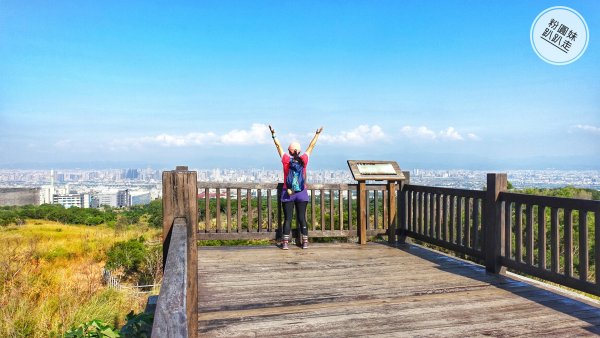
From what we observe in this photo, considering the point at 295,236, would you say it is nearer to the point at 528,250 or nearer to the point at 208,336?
the point at 528,250

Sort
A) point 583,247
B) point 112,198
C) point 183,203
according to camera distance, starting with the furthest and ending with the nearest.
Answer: point 112,198, point 583,247, point 183,203

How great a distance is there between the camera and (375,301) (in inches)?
171

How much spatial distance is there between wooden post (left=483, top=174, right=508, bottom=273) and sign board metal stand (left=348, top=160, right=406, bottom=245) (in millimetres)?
2149

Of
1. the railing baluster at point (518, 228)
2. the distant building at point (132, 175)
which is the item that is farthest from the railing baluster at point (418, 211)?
Result: the distant building at point (132, 175)

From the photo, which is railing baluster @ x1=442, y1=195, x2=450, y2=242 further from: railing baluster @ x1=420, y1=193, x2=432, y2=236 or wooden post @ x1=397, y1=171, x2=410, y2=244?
wooden post @ x1=397, y1=171, x2=410, y2=244

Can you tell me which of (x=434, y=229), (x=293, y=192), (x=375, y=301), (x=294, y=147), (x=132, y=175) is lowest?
(x=375, y=301)

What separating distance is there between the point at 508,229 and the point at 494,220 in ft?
0.60

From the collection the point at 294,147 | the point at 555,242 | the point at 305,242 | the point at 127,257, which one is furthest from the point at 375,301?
the point at 127,257

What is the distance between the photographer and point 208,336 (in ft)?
11.1

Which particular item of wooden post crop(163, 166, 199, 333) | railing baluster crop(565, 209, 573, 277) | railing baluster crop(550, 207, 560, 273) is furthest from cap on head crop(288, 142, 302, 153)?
wooden post crop(163, 166, 199, 333)

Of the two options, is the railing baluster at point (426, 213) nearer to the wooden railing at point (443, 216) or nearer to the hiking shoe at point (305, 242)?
the wooden railing at point (443, 216)

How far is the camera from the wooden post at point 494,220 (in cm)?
545

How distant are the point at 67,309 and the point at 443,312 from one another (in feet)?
16.9

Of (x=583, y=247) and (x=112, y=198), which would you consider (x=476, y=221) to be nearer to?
(x=583, y=247)
